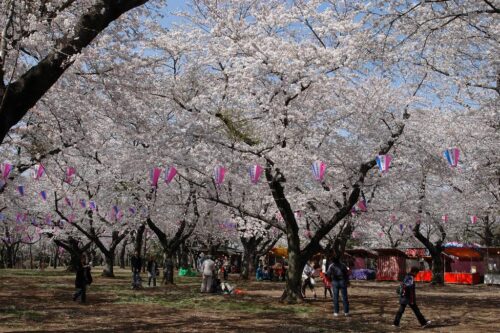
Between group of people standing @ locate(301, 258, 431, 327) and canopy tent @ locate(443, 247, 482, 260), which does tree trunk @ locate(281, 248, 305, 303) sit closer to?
group of people standing @ locate(301, 258, 431, 327)

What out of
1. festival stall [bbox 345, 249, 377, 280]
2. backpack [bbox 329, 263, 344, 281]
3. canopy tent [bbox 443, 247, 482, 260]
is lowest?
festival stall [bbox 345, 249, 377, 280]

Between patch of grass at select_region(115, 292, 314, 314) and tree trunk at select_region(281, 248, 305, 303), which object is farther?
tree trunk at select_region(281, 248, 305, 303)

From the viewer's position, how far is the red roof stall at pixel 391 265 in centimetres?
4134

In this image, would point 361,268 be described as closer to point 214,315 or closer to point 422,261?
point 422,261

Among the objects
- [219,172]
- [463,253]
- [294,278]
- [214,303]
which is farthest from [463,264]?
[219,172]

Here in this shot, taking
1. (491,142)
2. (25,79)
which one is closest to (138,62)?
(25,79)

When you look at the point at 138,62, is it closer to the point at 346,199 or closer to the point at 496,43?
the point at 496,43

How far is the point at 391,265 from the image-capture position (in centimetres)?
4194

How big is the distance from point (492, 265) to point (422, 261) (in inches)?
206

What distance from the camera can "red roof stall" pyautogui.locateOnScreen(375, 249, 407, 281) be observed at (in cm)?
4134

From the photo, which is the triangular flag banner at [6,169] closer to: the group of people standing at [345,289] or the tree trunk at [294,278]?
the tree trunk at [294,278]

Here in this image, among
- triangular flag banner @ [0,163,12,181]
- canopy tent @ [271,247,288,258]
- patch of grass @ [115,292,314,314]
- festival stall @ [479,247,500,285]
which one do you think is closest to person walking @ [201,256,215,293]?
patch of grass @ [115,292,314,314]

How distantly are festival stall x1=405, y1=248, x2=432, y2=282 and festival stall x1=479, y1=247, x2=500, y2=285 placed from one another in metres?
4.24

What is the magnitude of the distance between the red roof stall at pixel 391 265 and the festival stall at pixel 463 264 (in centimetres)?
326
